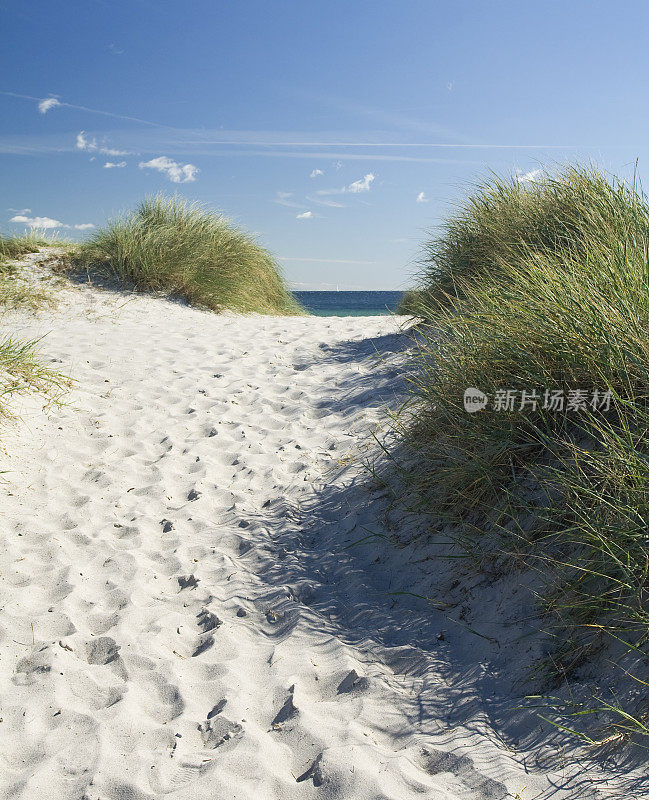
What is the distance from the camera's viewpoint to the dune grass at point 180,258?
8.86 metres

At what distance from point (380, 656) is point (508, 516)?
81 cm

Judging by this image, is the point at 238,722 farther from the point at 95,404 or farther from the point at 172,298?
the point at 172,298

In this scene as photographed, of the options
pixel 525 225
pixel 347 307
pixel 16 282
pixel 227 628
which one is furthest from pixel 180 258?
pixel 347 307

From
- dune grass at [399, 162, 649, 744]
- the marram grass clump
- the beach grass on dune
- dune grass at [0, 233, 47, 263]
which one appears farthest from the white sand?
dune grass at [0, 233, 47, 263]

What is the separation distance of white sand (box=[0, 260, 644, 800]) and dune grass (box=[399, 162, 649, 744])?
1.08 ft

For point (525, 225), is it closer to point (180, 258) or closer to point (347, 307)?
point (180, 258)

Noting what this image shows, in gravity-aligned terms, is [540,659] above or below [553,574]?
below

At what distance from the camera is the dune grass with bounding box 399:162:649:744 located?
2074 millimetres

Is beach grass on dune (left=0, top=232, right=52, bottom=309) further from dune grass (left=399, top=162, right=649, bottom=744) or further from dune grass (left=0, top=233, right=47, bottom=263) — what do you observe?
dune grass (left=399, top=162, right=649, bottom=744)

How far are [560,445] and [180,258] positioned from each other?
24.7 feet

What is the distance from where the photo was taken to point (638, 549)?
6.68ft

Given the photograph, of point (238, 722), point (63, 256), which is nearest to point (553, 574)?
point (238, 722)

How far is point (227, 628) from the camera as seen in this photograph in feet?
8.43

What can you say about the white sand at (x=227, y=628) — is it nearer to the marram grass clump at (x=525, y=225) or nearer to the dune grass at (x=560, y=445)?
the dune grass at (x=560, y=445)
